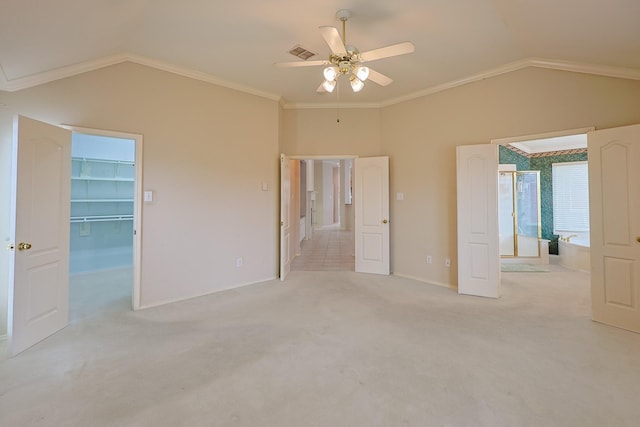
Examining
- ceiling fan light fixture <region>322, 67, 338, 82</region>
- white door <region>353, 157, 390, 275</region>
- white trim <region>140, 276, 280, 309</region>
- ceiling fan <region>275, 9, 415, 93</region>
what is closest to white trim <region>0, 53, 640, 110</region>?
white door <region>353, 157, 390, 275</region>

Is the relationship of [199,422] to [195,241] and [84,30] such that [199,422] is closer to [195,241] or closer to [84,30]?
[195,241]

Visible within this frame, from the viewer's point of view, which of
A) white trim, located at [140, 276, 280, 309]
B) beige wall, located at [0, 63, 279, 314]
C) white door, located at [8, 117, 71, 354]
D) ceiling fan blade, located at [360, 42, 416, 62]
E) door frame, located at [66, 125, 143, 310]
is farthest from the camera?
white trim, located at [140, 276, 280, 309]

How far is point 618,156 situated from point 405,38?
93.9 inches

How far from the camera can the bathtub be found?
506 cm

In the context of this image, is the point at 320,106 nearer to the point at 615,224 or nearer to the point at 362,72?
the point at 362,72

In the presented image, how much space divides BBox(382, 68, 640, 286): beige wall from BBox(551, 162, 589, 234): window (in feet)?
13.2

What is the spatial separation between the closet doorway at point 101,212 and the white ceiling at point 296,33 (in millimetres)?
2399

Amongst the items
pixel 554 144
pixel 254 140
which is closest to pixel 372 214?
Result: pixel 254 140

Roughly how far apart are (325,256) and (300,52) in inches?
171

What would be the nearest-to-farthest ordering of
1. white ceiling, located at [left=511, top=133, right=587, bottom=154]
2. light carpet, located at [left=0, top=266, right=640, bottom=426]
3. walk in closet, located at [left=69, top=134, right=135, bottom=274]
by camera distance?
light carpet, located at [left=0, top=266, right=640, bottom=426]
walk in closet, located at [left=69, top=134, right=135, bottom=274]
white ceiling, located at [left=511, top=133, right=587, bottom=154]

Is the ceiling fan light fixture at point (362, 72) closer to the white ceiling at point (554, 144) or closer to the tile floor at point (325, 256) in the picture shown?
the tile floor at point (325, 256)

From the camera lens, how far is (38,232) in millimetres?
2576

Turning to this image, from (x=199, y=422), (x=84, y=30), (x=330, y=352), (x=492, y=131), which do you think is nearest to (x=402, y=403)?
(x=330, y=352)

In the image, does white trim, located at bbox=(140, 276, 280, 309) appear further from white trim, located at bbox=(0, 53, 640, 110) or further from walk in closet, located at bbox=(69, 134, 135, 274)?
walk in closet, located at bbox=(69, 134, 135, 274)
